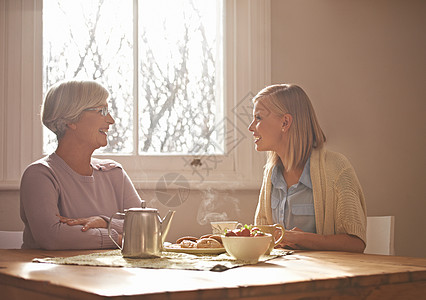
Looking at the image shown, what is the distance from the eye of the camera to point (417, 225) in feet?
10.6

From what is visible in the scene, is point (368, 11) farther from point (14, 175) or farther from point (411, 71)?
point (14, 175)

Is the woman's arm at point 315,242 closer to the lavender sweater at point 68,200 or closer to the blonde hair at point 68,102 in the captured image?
the lavender sweater at point 68,200

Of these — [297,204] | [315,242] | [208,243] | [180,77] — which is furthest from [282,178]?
[180,77]

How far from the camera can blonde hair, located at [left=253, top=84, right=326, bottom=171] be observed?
227 cm

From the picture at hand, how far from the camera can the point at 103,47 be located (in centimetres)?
303

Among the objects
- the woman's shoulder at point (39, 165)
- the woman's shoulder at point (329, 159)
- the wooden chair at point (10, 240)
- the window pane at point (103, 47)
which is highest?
the window pane at point (103, 47)

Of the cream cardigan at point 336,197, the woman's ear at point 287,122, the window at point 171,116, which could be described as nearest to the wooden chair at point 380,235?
the cream cardigan at point 336,197

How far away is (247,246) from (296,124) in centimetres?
95

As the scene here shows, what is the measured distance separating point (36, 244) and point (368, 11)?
2260 mm

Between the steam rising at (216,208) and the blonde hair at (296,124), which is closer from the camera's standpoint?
the blonde hair at (296,124)

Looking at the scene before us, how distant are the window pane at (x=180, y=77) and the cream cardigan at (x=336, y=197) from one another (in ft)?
3.31

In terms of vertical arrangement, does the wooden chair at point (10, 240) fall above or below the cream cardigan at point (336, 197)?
below

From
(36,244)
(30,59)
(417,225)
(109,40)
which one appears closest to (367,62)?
(417,225)

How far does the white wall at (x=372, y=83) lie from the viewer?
123 inches
